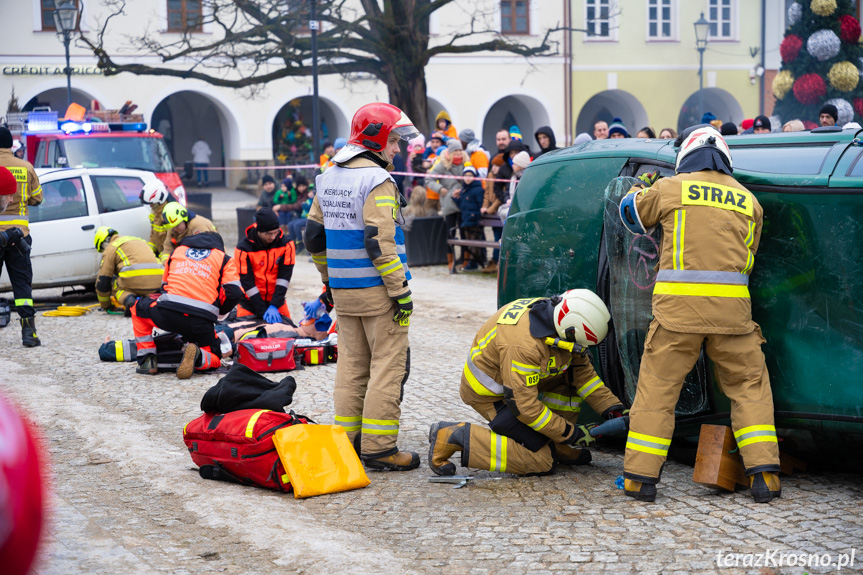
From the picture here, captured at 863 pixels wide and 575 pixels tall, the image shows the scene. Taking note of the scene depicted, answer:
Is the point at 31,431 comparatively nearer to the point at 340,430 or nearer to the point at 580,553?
the point at 580,553

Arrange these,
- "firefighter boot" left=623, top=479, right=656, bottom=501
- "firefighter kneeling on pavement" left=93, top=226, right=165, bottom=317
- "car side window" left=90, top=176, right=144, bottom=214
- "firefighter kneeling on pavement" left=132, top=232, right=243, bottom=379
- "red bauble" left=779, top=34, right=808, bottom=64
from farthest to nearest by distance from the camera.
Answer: "red bauble" left=779, top=34, right=808, bottom=64 → "car side window" left=90, top=176, right=144, bottom=214 → "firefighter kneeling on pavement" left=93, top=226, right=165, bottom=317 → "firefighter kneeling on pavement" left=132, top=232, right=243, bottom=379 → "firefighter boot" left=623, top=479, right=656, bottom=501

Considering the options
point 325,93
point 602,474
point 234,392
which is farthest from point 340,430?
point 325,93

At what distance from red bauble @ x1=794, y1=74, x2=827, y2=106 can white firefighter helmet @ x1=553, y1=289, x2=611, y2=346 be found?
16.2 metres

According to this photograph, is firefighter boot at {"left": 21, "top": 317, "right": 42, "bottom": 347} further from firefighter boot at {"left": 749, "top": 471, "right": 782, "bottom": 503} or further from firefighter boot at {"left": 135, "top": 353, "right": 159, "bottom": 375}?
firefighter boot at {"left": 749, "top": 471, "right": 782, "bottom": 503}

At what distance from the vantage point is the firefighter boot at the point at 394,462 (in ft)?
17.7

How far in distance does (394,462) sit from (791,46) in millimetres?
17045

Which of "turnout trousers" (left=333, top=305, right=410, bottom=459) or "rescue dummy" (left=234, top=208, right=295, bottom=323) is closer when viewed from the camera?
"turnout trousers" (left=333, top=305, right=410, bottom=459)

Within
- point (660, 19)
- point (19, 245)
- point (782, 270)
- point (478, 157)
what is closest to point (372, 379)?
point (782, 270)

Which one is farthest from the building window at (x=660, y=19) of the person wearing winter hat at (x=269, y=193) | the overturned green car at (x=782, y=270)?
the overturned green car at (x=782, y=270)

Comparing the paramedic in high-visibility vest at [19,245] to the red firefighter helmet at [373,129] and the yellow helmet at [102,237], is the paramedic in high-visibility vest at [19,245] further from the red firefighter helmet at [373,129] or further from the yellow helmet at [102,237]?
the red firefighter helmet at [373,129]

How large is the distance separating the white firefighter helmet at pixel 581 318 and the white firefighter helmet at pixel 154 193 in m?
6.75

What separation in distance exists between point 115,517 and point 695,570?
268cm

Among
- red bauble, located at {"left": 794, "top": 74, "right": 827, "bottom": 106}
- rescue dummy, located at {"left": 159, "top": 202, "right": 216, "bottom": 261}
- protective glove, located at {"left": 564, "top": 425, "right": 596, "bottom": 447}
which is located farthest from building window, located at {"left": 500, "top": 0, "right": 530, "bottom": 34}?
protective glove, located at {"left": 564, "top": 425, "right": 596, "bottom": 447}

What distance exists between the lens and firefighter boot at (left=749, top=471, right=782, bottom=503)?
455 cm
